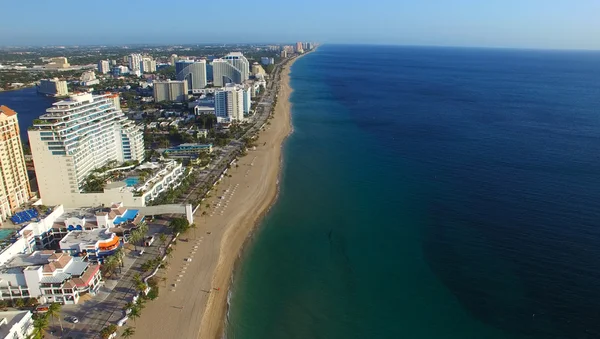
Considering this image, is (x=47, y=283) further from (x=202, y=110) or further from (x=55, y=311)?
(x=202, y=110)

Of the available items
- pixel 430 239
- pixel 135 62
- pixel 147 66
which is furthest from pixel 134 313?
pixel 147 66

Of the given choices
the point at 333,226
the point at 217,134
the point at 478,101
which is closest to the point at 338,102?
the point at 478,101

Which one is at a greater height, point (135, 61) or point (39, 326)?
point (135, 61)

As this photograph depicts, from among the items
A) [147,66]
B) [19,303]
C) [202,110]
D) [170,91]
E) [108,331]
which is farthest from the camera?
[147,66]

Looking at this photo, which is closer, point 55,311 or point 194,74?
point 55,311

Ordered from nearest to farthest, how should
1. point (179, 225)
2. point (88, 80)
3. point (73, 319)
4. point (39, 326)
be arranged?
point (39, 326) < point (73, 319) < point (179, 225) < point (88, 80)

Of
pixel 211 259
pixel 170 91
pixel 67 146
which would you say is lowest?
pixel 211 259
